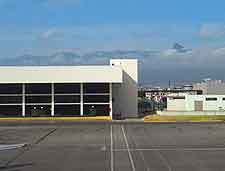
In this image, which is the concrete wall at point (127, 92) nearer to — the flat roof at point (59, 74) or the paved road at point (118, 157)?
A: the flat roof at point (59, 74)

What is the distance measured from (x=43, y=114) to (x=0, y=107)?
682cm

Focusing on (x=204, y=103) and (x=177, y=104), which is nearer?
(x=204, y=103)

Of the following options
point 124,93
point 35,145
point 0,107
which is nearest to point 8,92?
point 0,107

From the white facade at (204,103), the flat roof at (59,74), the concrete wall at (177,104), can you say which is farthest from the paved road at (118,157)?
the concrete wall at (177,104)

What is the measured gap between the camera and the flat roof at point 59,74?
71000 mm

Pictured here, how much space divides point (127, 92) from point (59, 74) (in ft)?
43.7

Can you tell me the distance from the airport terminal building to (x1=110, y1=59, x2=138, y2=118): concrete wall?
368cm

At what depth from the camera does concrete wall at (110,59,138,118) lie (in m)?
78.4

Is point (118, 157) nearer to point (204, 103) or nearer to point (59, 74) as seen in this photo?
point (59, 74)

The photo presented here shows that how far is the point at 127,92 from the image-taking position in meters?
78.9

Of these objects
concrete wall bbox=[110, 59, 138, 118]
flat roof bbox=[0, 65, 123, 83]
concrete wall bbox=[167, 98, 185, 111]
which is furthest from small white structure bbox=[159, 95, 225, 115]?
flat roof bbox=[0, 65, 123, 83]

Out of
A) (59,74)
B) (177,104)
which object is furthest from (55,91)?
(177,104)

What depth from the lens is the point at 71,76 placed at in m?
71.1

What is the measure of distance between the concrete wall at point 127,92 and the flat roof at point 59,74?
25.3 feet
